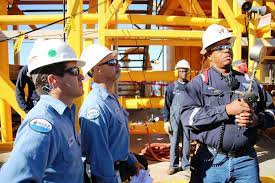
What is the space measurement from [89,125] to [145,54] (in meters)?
7.70

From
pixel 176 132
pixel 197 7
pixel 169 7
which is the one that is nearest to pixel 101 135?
pixel 176 132

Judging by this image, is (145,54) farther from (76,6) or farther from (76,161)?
(76,161)

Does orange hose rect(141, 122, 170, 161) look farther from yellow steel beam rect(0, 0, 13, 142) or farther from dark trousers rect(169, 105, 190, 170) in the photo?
yellow steel beam rect(0, 0, 13, 142)

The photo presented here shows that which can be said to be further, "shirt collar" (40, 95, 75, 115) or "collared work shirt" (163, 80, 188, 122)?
"collared work shirt" (163, 80, 188, 122)

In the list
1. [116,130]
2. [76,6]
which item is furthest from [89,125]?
[76,6]

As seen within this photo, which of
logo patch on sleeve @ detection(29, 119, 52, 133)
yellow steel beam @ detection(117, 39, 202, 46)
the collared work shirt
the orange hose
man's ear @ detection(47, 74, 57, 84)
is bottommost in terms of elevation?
the orange hose

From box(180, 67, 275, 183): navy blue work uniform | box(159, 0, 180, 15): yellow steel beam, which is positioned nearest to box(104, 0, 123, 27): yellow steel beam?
box(180, 67, 275, 183): navy blue work uniform

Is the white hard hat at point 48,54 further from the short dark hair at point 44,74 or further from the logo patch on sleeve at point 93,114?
the logo patch on sleeve at point 93,114

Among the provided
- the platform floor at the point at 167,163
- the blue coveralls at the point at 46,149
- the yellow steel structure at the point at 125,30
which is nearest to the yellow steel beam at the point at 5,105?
the yellow steel structure at the point at 125,30

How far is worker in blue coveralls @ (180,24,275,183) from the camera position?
255 centimetres

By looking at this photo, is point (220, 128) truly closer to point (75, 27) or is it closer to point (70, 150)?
point (70, 150)

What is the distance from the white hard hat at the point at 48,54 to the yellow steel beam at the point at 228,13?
409 centimetres

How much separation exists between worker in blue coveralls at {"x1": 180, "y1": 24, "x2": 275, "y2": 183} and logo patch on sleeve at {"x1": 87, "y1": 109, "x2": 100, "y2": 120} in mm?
753

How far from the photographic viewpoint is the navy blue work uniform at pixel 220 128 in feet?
8.52
